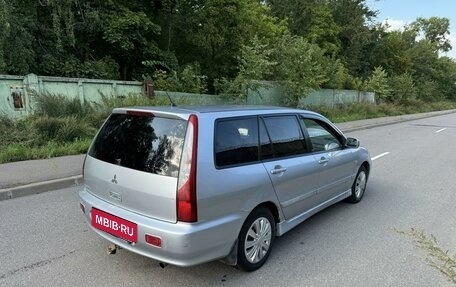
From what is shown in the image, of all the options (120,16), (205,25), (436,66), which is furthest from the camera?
(436,66)

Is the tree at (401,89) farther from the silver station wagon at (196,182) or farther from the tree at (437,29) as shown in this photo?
the tree at (437,29)

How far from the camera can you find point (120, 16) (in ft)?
53.0

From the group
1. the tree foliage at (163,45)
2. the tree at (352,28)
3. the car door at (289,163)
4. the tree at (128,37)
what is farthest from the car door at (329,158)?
the tree at (352,28)

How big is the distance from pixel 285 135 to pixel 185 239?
1817 millimetres

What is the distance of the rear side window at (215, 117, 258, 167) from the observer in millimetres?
3383

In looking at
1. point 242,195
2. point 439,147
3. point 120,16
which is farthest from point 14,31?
point 439,147

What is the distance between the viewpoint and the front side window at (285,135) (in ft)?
13.3

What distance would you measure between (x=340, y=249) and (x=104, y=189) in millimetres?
2688

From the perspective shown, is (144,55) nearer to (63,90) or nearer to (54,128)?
(63,90)

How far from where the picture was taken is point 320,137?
5047 mm

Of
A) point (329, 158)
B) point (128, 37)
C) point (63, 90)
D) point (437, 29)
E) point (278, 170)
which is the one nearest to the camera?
point (278, 170)

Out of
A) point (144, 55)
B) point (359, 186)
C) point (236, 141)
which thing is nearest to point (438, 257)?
point (236, 141)

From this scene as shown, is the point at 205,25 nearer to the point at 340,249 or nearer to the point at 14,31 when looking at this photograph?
the point at 14,31

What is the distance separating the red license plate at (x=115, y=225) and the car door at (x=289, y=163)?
1431mm
